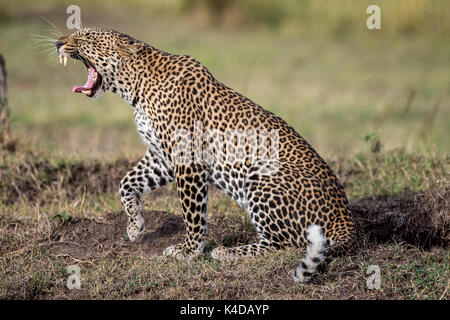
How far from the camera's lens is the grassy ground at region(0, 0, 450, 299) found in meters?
5.80

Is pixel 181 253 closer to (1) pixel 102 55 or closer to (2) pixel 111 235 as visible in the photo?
(2) pixel 111 235

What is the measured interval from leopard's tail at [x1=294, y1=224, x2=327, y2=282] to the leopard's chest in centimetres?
174

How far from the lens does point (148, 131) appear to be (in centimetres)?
647

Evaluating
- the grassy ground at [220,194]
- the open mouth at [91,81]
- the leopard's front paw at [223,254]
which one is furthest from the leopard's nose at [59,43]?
the leopard's front paw at [223,254]

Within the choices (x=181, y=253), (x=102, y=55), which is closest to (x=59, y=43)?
(x=102, y=55)

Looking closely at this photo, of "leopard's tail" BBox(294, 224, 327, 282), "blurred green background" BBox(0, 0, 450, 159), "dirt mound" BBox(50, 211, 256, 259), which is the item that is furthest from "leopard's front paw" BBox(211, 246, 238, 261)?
"blurred green background" BBox(0, 0, 450, 159)

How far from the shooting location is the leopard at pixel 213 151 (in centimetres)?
606

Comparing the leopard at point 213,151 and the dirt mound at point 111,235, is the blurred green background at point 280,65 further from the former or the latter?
the leopard at point 213,151

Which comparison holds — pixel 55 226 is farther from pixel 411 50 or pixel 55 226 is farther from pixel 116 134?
pixel 411 50

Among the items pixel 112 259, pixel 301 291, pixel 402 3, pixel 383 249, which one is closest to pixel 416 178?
pixel 383 249

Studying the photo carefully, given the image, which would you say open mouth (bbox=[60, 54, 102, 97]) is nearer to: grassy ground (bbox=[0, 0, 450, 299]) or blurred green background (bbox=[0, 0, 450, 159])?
grassy ground (bbox=[0, 0, 450, 299])

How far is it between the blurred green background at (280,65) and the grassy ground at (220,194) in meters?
0.06

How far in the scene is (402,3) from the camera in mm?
19391

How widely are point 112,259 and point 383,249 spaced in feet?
7.84
